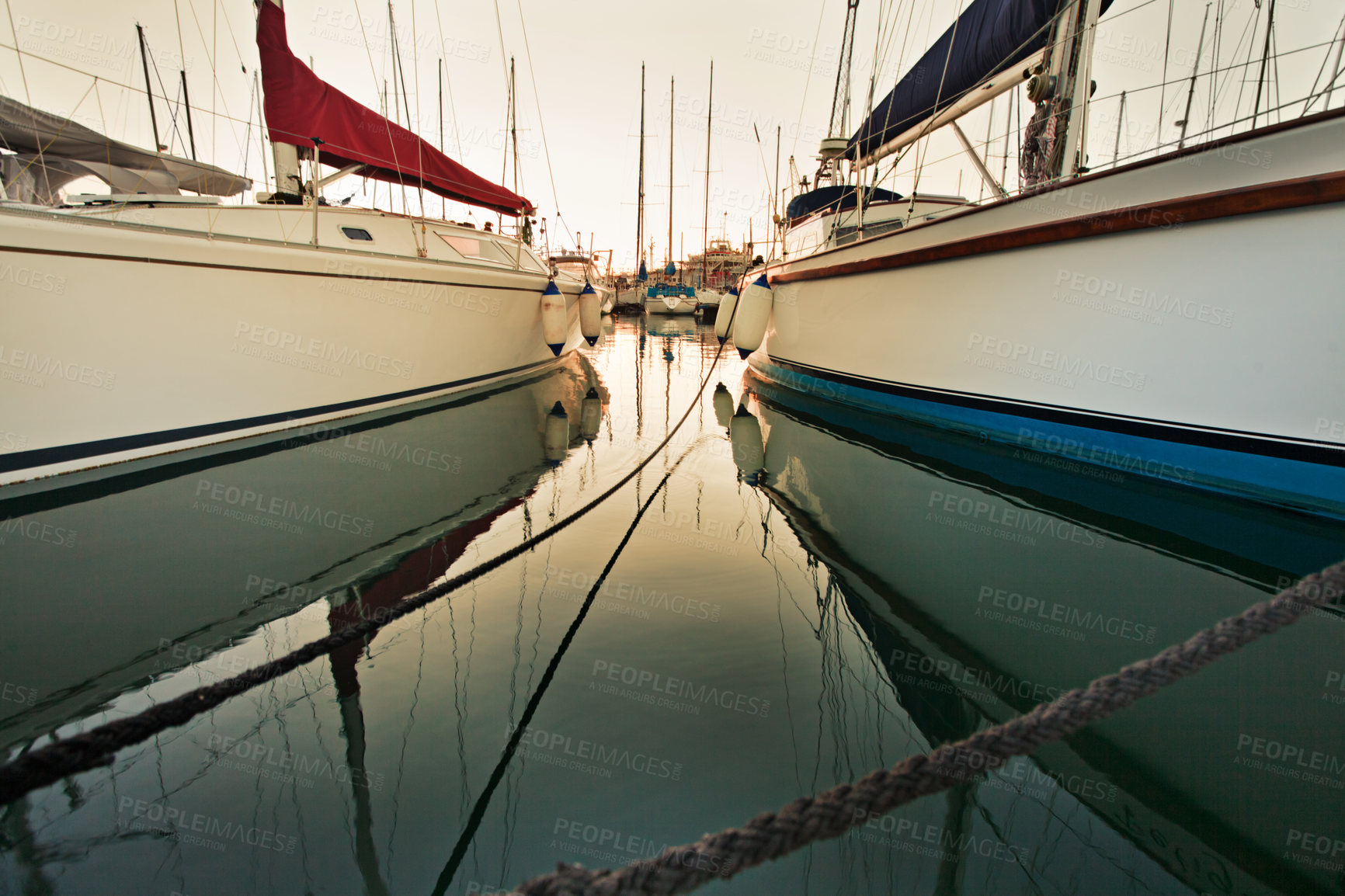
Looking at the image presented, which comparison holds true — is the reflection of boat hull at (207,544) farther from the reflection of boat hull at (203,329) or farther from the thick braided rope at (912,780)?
the thick braided rope at (912,780)

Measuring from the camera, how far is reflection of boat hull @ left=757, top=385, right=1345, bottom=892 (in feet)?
4.77

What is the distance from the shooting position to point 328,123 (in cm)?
538

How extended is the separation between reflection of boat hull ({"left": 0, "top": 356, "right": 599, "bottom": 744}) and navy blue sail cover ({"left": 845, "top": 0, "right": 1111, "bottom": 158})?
5.59m

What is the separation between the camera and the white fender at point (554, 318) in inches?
334

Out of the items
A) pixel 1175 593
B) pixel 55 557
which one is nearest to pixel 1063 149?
pixel 1175 593

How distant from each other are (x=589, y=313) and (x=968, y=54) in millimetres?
7411

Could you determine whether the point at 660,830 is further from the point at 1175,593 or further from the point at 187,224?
the point at 187,224

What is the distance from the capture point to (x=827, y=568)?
287cm

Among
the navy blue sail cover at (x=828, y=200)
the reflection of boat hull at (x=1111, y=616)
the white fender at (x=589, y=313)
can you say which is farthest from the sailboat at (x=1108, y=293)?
the white fender at (x=589, y=313)

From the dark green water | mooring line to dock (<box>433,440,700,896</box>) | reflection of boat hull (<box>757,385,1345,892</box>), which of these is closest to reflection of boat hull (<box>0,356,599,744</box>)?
the dark green water

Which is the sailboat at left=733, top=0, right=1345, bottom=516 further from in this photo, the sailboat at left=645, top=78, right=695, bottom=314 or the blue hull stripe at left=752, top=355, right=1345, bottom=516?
the sailboat at left=645, top=78, right=695, bottom=314

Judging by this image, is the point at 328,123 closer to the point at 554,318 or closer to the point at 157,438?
the point at 157,438

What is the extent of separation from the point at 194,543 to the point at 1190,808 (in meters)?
3.99

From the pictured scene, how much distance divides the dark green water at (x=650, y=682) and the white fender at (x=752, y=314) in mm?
5799
